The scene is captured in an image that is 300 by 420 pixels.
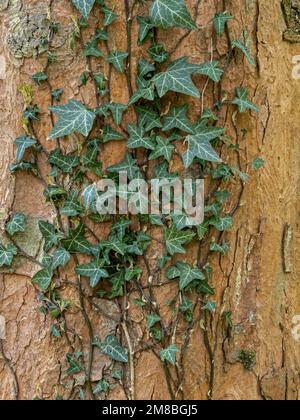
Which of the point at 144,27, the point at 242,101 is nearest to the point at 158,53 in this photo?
the point at 144,27

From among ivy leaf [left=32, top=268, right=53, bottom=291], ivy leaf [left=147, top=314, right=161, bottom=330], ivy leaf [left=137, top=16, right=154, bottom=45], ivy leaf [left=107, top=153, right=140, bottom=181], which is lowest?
ivy leaf [left=147, top=314, right=161, bottom=330]

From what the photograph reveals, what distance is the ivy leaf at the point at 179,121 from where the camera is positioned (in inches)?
61.7

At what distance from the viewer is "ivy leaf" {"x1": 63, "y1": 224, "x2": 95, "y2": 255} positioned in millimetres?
1584

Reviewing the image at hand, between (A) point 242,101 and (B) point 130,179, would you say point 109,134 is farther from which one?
(A) point 242,101

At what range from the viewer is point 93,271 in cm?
158

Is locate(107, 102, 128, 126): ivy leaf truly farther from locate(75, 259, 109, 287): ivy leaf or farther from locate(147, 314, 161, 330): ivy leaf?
locate(147, 314, 161, 330): ivy leaf

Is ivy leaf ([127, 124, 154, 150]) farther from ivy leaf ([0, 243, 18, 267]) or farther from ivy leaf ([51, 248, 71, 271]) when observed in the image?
ivy leaf ([0, 243, 18, 267])

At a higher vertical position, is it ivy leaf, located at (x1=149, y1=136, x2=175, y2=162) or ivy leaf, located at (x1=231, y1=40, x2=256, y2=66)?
ivy leaf, located at (x1=231, y1=40, x2=256, y2=66)

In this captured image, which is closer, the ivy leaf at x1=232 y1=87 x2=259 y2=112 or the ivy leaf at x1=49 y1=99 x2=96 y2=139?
the ivy leaf at x1=49 y1=99 x2=96 y2=139

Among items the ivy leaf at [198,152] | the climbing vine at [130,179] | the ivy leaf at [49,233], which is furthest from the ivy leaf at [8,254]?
the ivy leaf at [198,152]

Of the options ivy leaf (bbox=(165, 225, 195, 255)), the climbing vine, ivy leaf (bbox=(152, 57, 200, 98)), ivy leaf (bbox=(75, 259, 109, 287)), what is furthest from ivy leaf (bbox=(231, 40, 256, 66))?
ivy leaf (bbox=(75, 259, 109, 287))

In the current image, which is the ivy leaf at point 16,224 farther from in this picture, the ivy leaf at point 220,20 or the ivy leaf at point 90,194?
the ivy leaf at point 220,20

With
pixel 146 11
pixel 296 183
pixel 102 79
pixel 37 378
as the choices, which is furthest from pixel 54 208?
pixel 296 183

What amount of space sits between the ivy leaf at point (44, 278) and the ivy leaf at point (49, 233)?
0.08 m
